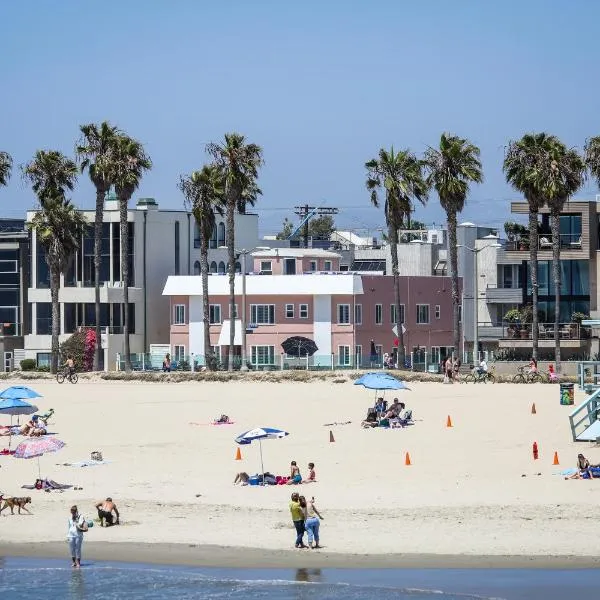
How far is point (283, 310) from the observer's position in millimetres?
88438

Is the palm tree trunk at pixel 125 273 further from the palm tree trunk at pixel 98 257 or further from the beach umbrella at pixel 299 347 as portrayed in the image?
the beach umbrella at pixel 299 347

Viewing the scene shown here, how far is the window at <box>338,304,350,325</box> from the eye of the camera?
3462 inches

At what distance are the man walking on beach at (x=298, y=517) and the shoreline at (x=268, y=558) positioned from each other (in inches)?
10.8

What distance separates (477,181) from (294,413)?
1120 inches

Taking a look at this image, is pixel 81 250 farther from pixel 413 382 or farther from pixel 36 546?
pixel 36 546

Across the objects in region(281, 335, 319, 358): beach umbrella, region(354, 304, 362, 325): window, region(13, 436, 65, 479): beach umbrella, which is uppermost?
region(354, 304, 362, 325): window

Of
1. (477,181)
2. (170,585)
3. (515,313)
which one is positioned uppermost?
(477,181)

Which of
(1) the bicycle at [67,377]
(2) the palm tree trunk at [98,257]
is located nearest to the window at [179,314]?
(2) the palm tree trunk at [98,257]

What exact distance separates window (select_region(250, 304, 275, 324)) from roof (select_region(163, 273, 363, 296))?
0.80 metres

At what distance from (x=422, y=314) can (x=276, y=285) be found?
9.54 metres

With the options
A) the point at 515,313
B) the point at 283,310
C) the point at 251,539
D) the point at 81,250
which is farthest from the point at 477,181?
the point at 251,539

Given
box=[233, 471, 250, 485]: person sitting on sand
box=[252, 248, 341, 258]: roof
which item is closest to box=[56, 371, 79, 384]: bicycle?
box=[252, 248, 341, 258]: roof

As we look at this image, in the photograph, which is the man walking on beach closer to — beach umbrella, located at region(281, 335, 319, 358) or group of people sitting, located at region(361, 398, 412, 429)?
group of people sitting, located at region(361, 398, 412, 429)

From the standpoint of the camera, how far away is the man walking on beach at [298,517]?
30.8 meters
